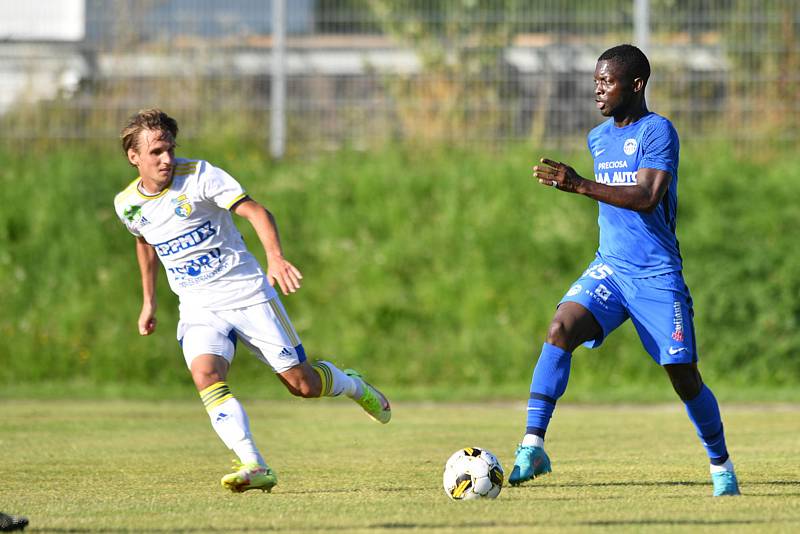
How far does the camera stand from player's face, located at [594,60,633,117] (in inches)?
308

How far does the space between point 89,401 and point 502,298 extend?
210 inches

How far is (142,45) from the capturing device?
65.2ft

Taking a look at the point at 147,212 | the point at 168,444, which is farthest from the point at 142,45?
the point at 147,212

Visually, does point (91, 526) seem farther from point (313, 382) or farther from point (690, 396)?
point (690, 396)

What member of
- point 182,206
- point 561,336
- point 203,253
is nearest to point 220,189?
point 182,206

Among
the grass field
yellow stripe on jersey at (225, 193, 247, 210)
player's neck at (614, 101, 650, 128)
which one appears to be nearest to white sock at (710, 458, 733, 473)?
the grass field

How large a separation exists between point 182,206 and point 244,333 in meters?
0.84

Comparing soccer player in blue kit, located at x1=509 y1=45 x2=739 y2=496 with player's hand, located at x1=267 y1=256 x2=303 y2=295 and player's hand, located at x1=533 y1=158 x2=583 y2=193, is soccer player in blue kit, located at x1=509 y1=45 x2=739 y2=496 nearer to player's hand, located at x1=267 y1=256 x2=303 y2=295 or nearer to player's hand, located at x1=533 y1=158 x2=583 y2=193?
player's hand, located at x1=533 y1=158 x2=583 y2=193

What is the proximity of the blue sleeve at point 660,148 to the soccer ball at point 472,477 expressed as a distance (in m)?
1.86

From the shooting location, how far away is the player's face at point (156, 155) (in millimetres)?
8078

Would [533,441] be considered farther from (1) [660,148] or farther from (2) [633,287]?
(1) [660,148]

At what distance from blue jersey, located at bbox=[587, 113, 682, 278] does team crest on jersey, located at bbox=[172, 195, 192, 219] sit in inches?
95.6

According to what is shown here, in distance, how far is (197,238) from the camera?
818 cm

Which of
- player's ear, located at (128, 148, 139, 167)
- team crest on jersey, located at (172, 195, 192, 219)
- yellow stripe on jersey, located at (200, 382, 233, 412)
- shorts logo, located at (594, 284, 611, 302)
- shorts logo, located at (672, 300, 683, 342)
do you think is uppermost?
player's ear, located at (128, 148, 139, 167)
